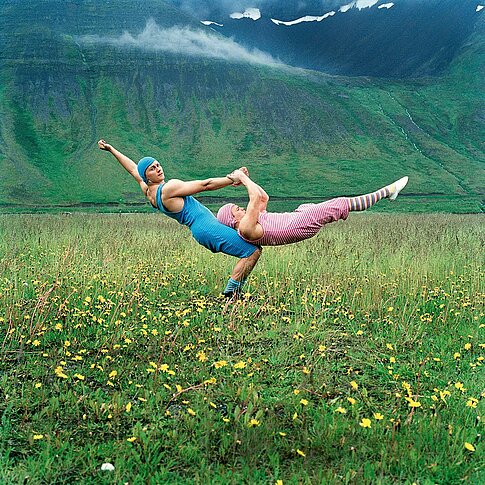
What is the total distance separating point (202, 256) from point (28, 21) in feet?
634

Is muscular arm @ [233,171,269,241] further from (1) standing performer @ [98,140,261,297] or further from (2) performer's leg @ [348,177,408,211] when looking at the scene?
(2) performer's leg @ [348,177,408,211]

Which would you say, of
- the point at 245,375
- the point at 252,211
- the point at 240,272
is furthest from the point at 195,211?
the point at 245,375

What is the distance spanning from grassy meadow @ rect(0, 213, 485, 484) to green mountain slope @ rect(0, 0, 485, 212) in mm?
75151

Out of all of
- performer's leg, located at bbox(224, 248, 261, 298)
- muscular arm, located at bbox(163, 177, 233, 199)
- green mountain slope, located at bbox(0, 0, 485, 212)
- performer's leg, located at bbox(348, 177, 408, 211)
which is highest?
green mountain slope, located at bbox(0, 0, 485, 212)

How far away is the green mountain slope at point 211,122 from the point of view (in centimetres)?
10712

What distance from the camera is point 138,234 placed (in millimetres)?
14945

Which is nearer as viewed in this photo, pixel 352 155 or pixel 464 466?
pixel 464 466

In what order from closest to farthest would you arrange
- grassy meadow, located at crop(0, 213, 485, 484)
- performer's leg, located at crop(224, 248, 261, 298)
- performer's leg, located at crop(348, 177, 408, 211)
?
grassy meadow, located at crop(0, 213, 485, 484), performer's leg, located at crop(348, 177, 408, 211), performer's leg, located at crop(224, 248, 261, 298)

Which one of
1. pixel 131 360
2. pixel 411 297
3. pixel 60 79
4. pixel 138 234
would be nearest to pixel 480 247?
pixel 411 297

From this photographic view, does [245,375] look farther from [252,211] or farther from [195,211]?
[195,211]

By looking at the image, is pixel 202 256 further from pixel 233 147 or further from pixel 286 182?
pixel 233 147

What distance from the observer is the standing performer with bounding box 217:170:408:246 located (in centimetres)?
749

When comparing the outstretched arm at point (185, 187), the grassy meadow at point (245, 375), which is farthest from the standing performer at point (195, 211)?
the grassy meadow at point (245, 375)

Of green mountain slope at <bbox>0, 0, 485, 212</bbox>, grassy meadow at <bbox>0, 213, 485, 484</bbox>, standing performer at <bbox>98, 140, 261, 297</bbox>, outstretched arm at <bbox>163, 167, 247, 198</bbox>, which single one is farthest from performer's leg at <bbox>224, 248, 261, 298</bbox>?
green mountain slope at <bbox>0, 0, 485, 212</bbox>
